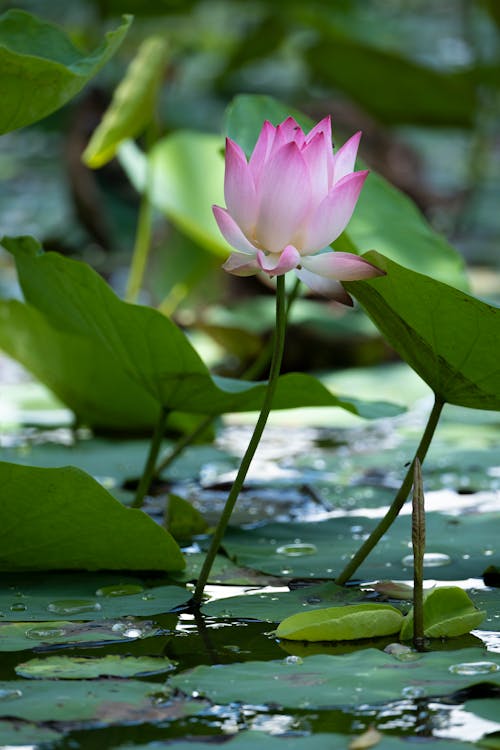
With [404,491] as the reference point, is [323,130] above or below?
above

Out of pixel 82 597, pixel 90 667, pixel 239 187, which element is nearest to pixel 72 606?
pixel 82 597

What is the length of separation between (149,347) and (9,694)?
41 centimetres

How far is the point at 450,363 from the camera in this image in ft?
2.98

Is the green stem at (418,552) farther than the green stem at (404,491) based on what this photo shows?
No

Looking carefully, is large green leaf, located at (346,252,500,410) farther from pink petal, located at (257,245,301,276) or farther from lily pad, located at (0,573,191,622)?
lily pad, located at (0,573,191,622)

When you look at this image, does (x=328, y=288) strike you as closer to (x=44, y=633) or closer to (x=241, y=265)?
(x=241, y=265)

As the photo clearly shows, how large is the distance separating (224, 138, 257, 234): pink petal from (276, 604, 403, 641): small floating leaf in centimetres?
29

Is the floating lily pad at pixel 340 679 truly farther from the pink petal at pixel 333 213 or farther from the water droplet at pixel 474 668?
the pink petal at pixel 333 213

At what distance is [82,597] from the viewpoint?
954 millimetres

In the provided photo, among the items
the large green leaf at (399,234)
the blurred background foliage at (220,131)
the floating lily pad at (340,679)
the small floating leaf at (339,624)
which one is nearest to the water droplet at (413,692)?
the floating lily pad at (340,679)

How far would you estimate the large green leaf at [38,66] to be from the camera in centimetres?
97

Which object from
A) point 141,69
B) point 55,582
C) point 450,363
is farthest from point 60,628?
point 141,69

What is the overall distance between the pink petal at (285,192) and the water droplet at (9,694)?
14.1 inches

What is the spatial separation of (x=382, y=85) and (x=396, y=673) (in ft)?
11.5
